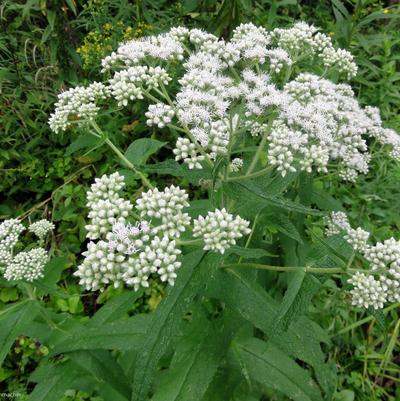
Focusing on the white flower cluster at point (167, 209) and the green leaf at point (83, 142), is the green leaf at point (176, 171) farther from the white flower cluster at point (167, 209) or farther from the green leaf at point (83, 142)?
the green leaf at point (83, 142)

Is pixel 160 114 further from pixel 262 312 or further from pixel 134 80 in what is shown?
pixel 262 312

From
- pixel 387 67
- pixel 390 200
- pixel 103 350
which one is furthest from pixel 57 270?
pixel 387 67

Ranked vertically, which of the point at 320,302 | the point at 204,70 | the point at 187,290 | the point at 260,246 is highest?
the point at 204,70

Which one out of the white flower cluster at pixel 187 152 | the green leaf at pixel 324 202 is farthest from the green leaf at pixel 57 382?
the green leaf at pixel 324 202

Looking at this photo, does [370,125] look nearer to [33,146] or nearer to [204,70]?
[204,70]

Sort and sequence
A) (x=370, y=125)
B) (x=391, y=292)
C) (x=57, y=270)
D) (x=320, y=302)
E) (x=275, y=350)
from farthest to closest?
(x=320, y=302), (x=370, y=125), (x=57, y=270), (x=275, y=350), (x=391, y=292)

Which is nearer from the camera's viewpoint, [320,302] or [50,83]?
[320,302]

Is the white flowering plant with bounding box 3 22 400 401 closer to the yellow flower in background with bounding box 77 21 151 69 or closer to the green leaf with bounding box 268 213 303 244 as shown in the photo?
the green leaf with bounding box 268 213 303 244
